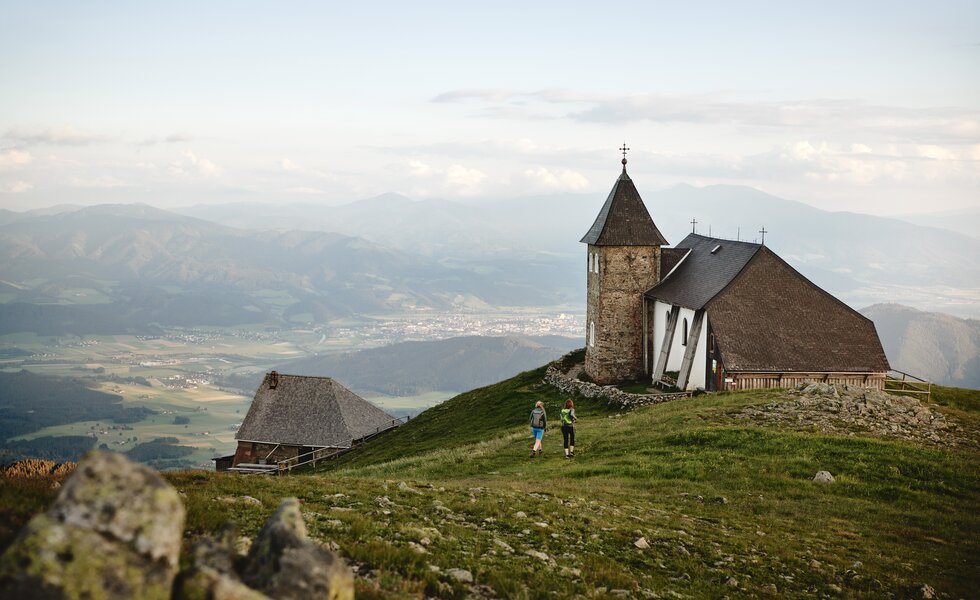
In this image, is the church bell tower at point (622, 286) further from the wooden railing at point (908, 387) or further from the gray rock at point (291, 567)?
the gray rock at point (291, 567)

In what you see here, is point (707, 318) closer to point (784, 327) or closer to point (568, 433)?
point (784, 327)

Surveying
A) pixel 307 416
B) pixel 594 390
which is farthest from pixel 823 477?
pixel 307 416

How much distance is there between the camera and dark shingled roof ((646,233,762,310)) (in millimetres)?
47688

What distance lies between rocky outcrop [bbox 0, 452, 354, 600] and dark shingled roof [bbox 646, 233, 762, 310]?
136 feet

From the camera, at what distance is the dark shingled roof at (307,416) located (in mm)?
62594

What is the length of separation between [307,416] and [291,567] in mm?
59280

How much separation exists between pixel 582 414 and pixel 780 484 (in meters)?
21.5

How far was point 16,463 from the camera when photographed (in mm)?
15547

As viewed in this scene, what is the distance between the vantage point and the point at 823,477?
2241 cm

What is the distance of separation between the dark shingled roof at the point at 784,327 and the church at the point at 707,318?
2.3 inches

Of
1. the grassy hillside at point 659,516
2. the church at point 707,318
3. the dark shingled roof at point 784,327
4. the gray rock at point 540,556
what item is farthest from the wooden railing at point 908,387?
the gray rock at point 540,556

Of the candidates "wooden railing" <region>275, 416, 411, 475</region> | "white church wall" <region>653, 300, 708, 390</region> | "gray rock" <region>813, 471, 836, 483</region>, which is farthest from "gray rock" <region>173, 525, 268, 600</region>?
"wooden railing" <region>275, 416, 411, 475</region>

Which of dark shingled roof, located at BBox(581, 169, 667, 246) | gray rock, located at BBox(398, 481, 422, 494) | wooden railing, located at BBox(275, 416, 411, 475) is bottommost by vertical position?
wooden railing, located at BBox(275, 416, 411, 475)

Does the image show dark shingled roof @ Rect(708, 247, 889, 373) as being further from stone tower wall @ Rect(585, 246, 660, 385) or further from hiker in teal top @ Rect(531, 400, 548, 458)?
hiker in teal top @ Rect(531, 400, 548, 458)
